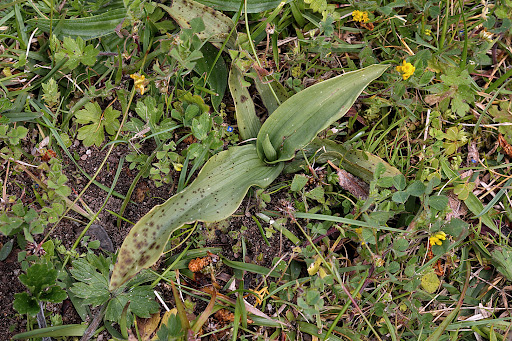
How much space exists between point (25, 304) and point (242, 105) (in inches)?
57.0

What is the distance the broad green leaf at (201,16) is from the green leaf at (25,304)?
1585 mm

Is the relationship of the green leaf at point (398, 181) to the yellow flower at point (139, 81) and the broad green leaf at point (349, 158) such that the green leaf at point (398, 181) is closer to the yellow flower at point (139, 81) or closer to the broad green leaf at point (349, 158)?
the broad green leaf at point (349, 158)

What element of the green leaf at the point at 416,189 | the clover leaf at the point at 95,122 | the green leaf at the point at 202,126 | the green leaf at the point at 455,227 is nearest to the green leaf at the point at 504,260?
the green leaf at the point at 455,227

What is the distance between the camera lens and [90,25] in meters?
2.16

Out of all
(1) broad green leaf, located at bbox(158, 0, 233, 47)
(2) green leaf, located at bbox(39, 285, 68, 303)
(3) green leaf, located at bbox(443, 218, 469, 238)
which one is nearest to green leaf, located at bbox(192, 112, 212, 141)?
(1) broad green leaf, located at bbox(158, 0, 233, 47)

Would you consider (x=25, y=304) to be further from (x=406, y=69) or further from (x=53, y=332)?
(x=406, y=69)

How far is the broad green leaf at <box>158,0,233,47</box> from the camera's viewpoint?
214cm

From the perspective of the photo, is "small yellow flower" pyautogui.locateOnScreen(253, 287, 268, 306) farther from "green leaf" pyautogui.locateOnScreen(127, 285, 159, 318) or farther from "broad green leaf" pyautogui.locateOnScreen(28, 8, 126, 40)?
"broad green leaf" pyautogui.locateOnScreen(28, 8, 126, 40)

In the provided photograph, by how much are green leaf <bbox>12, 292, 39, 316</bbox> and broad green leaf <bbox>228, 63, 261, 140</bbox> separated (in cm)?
131

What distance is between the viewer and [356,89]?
6.49 ft

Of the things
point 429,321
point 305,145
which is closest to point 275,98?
point 305,145

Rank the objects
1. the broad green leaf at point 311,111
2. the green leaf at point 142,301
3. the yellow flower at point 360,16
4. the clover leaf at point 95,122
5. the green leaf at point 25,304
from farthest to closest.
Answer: the yellow flower at point 360,16 < the clover leaf at point 95,122 < the broad green leaf at point 311,111 < the green leaf at point 142,301 < the green leaf at point 25,304

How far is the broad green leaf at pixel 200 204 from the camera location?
1749 millimetres

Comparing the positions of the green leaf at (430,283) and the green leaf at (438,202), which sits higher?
the green leaf at (438,202)
